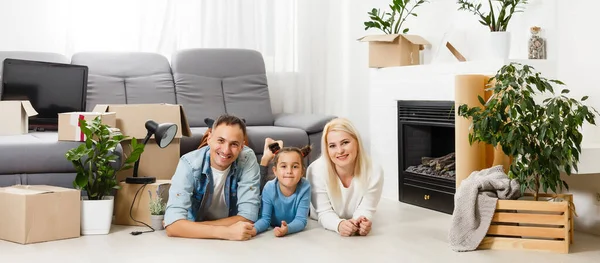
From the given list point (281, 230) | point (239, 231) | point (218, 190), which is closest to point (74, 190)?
point (218, 190)

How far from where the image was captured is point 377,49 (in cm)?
483

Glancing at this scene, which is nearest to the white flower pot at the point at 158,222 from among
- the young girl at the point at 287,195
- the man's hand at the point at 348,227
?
the young girl at the point at 287,195

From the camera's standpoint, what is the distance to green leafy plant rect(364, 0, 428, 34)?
477cm

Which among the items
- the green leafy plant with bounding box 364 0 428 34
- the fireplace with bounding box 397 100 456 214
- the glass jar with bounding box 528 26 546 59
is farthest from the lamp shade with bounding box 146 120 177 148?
the glass jar with bounding box 528 26 546 59

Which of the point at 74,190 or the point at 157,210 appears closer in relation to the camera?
the point at 74,190

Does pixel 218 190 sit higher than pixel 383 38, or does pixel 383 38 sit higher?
pixel 383 38

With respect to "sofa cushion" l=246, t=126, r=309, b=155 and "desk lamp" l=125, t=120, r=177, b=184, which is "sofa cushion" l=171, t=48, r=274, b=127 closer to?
"sofa cushion" l=246, t=126, r=309, b=155

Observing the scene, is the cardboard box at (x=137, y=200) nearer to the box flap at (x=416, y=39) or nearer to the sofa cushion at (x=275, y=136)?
the sofa cushion at (x=275, y=136)

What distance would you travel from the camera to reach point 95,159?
360 cm

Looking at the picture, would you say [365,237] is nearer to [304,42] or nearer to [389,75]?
[389,75]

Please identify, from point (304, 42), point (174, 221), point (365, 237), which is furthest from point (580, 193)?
point (304, 42)

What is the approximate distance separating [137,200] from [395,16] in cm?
234

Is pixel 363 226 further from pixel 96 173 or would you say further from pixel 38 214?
pixel 38 214

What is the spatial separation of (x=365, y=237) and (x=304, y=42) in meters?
2.61
